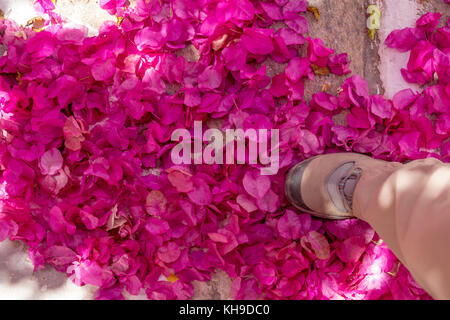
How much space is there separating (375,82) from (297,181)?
1.44 ft

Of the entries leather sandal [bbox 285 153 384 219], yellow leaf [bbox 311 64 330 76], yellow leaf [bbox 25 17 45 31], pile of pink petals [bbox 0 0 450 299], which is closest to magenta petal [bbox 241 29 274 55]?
pile of pink petals [bbox 0 0 450 299]

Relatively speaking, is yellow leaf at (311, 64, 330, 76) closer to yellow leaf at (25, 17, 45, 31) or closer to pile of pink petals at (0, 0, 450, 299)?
pile of pink petals at (0, 0, 450, 299)

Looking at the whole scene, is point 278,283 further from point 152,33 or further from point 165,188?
point 152,33

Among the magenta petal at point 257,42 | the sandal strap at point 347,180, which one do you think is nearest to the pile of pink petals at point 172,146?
the magenta petal at point 257,42

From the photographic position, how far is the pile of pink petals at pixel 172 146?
1.10 meters

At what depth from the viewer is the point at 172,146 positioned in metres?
1.13

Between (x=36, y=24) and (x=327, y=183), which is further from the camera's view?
(x=36, y=24)

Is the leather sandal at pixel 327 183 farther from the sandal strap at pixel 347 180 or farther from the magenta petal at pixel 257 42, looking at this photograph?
the magenta petal at pixel 257 42

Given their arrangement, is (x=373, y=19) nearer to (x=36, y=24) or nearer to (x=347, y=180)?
(x=347, y=180)

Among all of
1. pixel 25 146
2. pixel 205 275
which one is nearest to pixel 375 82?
pixel 205 275

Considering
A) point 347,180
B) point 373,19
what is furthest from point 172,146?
point 373,19

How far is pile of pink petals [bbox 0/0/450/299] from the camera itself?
3.62ft

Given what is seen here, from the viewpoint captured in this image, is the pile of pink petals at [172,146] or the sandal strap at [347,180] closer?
the sandal strap at [347,180]
